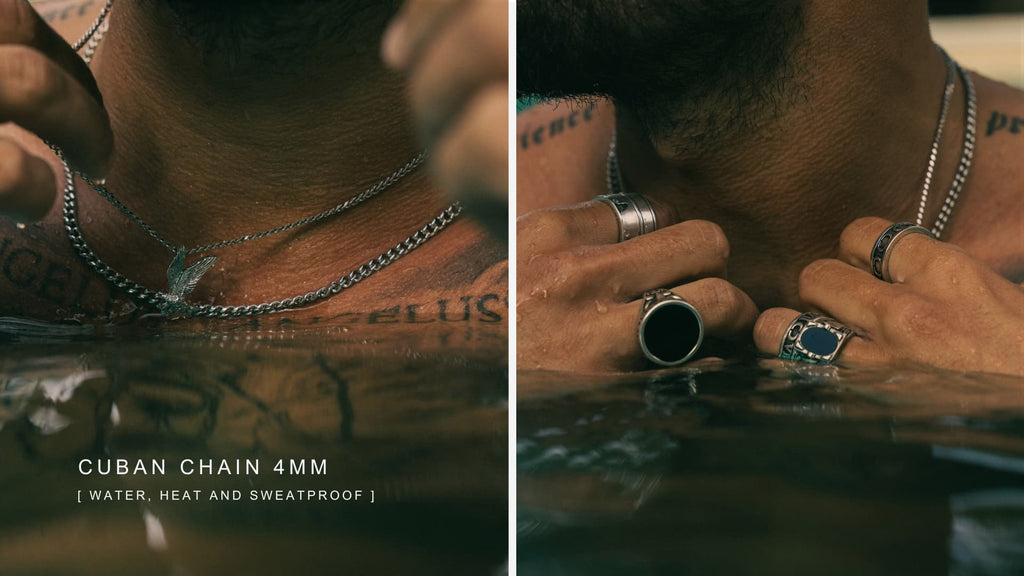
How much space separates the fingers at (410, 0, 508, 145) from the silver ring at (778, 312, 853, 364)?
0.28 metres

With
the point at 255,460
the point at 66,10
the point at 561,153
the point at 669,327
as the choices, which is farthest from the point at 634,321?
the point at 66,10

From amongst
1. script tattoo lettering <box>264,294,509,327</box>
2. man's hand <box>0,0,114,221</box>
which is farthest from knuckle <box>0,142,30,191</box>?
script tattoo lettering <box>264,294,509,327</box>

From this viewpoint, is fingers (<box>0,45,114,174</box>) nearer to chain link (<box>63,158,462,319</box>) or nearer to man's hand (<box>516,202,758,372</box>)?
chain link (<box>63,158,462,319</box>)

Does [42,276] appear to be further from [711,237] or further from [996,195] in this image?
[996,195]

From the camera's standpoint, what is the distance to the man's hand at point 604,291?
0.63m

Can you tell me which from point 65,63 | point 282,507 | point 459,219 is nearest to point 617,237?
point 459,219

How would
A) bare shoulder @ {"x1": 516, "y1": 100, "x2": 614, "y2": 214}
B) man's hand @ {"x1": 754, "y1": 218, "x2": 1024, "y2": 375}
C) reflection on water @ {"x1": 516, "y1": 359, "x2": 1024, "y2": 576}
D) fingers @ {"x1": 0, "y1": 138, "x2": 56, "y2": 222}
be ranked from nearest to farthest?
1. reflection on water @ {"x1": 516, "y1": 359, "x2": 1024, "y2": 576}
2. man's hand @ {"x1": 754, "y1": 218, "x2": 1024, "y2": 375}
3. fingers @ {"x1": 0, "y1": 138, "x2": 56, "y2": 222}
4. bare shoulder @ {"x1": 516, "y1": 100, "x2": 614, "y2": 214}

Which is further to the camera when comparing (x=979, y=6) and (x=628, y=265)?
(x=979, y=6)

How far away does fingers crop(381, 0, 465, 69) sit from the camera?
0.73 metres

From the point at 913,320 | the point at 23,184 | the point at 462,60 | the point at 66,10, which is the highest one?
the point at 66,10

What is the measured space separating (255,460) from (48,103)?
0.32 meters

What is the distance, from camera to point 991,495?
0.44 metres

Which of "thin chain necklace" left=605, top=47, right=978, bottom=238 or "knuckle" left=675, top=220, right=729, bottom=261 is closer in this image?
"knuckle" left=675, top=220, right=729, bottom=261

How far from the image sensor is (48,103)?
645 mm
